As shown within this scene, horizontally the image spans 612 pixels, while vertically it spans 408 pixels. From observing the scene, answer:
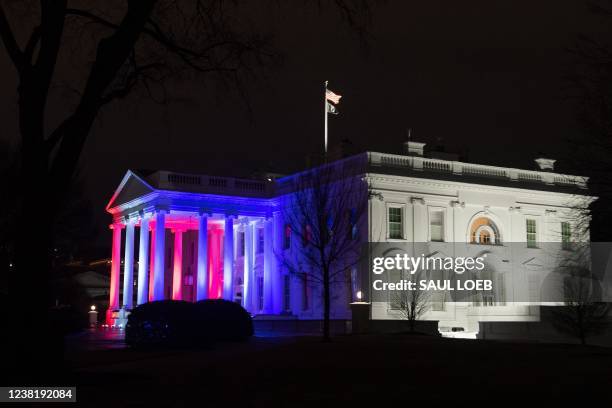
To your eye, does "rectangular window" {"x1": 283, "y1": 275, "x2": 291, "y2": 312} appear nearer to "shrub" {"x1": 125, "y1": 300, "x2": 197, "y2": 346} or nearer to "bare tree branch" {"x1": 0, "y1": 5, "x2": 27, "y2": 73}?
"shrub" {"x1": 125, "y1": 300, "x2": 197, "y2": 346}

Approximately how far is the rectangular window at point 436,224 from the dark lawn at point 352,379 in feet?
99.2

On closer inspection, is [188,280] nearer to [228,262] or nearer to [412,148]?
[228,262]

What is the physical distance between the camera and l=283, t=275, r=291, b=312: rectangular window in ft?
187

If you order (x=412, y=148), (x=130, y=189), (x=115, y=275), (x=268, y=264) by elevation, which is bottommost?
(x=115, y=275)

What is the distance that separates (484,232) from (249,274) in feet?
56.0

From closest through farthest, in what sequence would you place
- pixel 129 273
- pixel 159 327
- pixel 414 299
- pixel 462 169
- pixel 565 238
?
pixel 159 327, pixel 414 299, pixel 462 169, pixel 565 238, pixel 129 273

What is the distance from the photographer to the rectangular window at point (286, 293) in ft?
187

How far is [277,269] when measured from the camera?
58.2m

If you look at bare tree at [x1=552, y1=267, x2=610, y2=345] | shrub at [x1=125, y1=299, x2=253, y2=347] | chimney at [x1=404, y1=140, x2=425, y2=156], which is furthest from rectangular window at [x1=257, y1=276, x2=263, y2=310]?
shrub at [x1=125, y1=299, x2=253, y2=347]

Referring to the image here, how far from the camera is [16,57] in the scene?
50.9ft

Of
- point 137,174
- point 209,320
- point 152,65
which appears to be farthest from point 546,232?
point 152,65

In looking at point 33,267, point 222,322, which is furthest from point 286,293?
point 33,267

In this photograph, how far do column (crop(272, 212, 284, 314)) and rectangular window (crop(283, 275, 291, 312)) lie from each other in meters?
0.23

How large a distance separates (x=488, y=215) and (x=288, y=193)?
13.7 meters
